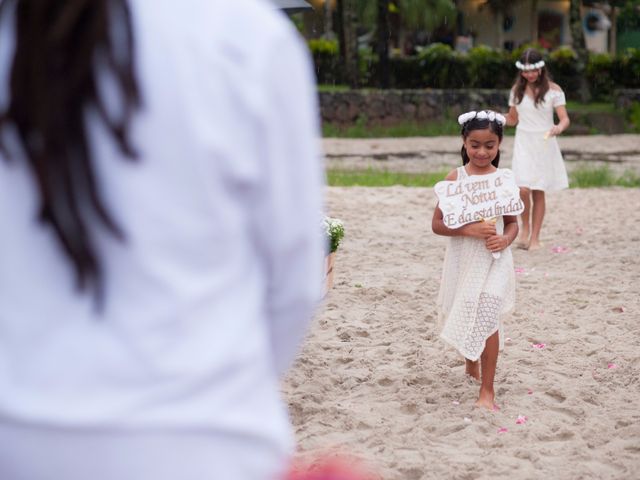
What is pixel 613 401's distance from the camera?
16.4 ft

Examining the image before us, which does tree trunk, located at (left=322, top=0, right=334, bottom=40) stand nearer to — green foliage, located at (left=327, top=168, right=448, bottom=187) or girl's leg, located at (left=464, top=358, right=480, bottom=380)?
green foliage, located at (left=327, top=168, right=448, bottom=187)

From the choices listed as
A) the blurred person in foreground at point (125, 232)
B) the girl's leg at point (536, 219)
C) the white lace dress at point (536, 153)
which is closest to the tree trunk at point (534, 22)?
the white lace dress at point (536, 153)

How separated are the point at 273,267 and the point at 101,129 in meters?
0.30

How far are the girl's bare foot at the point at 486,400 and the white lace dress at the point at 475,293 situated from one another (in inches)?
8.7

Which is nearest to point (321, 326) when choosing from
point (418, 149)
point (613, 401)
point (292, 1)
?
point (613, 401)

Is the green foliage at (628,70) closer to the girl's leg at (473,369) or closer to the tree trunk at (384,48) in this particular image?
the tree trunk at (384,48)

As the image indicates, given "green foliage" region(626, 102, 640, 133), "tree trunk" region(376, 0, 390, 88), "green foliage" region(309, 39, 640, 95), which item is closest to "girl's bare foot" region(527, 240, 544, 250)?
"green foliage" region(626, 102, 640, 133)

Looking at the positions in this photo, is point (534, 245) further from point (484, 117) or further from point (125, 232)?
point (125, 232)

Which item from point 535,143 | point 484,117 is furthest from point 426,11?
point 484,117

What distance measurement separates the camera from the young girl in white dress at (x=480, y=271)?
15.4 ft

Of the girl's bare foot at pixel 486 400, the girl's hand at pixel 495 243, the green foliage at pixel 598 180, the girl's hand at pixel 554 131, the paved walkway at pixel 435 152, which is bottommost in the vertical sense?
the paved walkway at pixel 435 152

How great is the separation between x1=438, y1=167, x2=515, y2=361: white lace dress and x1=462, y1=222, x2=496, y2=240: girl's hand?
7 centimetres

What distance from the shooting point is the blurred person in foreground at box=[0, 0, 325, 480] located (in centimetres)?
125

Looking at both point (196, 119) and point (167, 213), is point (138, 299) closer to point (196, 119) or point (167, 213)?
point (167, 213)
